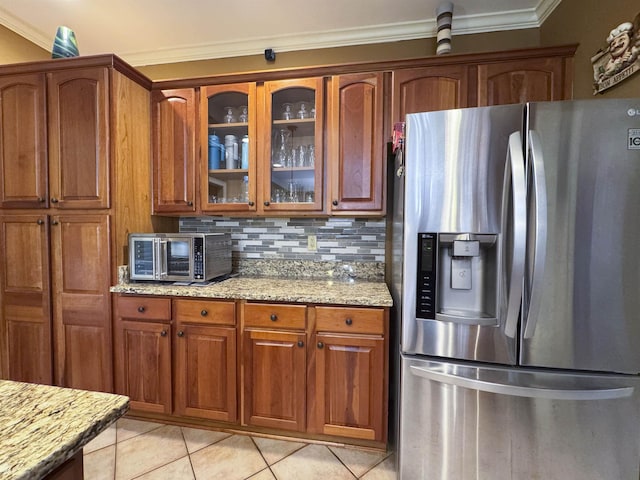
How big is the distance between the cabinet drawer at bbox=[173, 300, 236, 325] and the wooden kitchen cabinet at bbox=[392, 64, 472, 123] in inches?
59.9

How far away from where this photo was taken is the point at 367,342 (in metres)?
1.55

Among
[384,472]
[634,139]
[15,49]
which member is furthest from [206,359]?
[15,49]

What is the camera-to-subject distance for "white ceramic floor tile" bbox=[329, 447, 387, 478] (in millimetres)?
1510

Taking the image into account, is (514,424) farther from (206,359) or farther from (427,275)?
(206,359)

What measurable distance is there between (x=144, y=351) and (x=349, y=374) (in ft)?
4.13

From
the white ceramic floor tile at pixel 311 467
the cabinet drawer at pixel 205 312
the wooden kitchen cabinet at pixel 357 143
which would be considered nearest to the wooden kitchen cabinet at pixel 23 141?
the cabinet drawer at pixel 205 312

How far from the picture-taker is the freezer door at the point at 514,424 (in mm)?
1102

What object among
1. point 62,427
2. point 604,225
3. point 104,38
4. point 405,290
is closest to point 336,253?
point 405,290

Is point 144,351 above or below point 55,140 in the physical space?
below

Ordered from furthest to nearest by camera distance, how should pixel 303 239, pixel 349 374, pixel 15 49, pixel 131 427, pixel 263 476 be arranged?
pixel 303 239
pixel 15 49
pixel 131 427
pixel 349 374
pixel 263 476

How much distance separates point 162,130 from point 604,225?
247 centimetres

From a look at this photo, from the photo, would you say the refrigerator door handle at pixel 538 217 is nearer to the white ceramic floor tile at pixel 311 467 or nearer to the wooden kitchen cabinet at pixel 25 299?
the white ceramic floor tile at pixel 311 467

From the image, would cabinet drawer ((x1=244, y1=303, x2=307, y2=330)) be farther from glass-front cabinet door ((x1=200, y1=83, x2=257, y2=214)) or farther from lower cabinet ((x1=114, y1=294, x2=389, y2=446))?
glass-front cabinet door ((x1=200, y1=83, x2=257, y2=214))

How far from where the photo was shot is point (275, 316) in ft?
5.34
